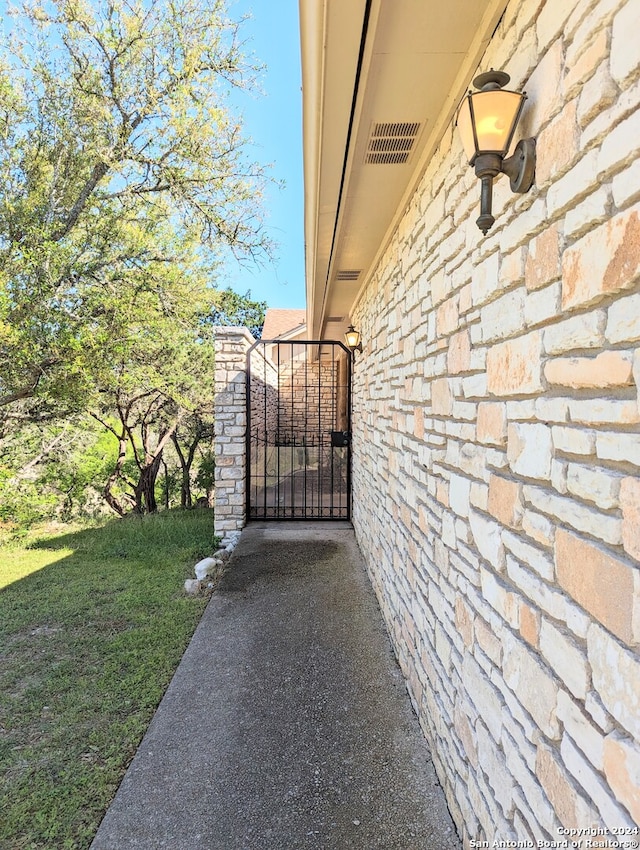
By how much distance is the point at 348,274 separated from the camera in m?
4.80

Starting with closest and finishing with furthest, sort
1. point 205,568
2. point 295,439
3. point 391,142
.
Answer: point 391,142
point 205,568
point 295,439

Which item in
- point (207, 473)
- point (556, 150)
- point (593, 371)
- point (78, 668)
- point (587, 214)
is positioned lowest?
point (78, 668)

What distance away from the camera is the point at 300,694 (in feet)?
8.52

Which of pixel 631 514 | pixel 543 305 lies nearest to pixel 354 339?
pixel 543 305

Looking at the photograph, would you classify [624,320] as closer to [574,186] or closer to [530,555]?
[574,186]

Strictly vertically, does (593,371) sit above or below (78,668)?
above

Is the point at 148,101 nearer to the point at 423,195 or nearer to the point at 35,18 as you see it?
the point at 35,18

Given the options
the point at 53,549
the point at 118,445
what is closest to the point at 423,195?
the point at 53,549

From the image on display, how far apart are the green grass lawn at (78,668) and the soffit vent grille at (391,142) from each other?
323cm

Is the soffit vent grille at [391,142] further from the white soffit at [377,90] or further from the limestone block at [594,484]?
the limestone block at [594,484]

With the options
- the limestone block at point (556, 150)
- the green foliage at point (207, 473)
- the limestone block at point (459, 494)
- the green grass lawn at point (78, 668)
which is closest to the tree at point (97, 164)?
the green grass lawn at point (78, 668)

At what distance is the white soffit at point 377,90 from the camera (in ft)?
5.09

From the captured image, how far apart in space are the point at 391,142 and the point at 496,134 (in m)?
1.20

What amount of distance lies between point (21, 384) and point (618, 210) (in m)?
6.08
